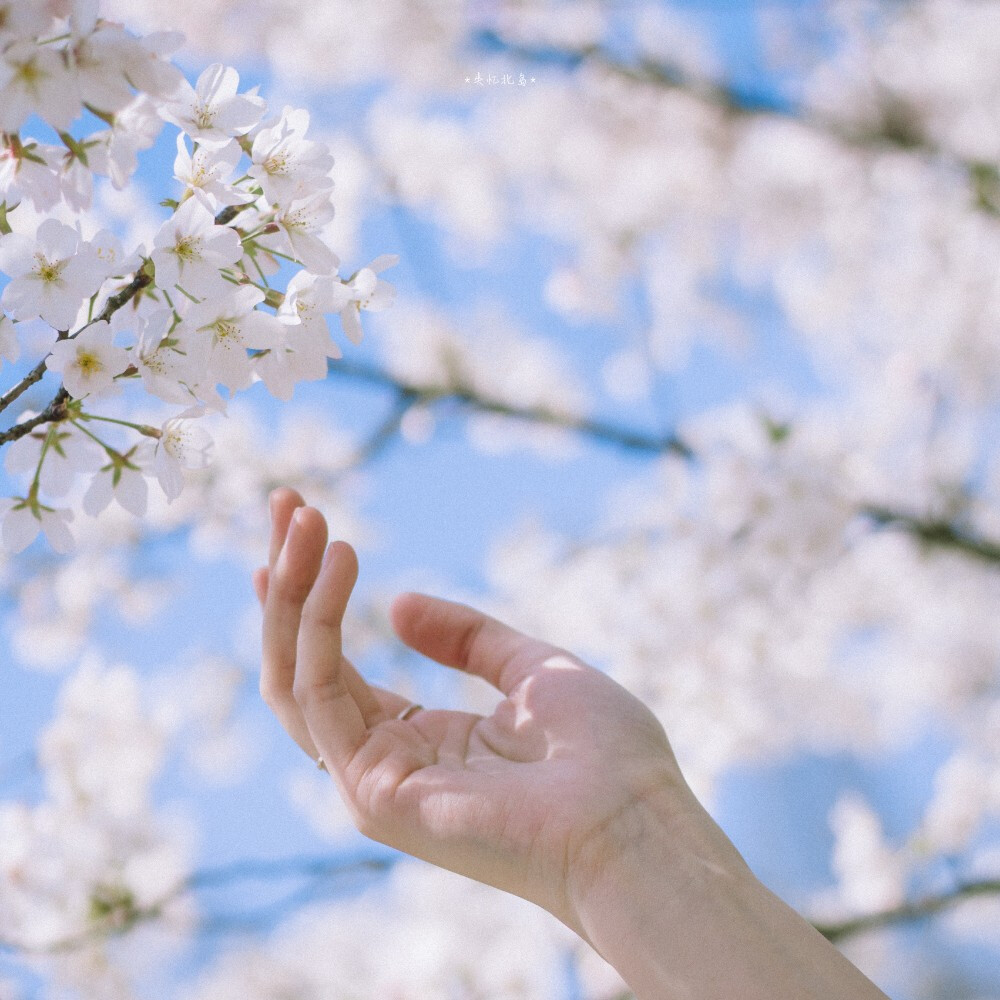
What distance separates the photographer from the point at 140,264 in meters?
0.59

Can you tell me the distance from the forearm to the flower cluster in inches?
22.1

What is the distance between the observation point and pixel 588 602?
2.83 metres

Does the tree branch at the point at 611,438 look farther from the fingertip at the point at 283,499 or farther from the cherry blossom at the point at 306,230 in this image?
the cherry blossom at the point at 306,230

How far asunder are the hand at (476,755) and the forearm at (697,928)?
0.02 m

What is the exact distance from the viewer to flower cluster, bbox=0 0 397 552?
0.51 m

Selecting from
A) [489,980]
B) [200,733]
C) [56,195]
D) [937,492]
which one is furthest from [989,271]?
[200,733]

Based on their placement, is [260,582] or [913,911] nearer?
[260,582]

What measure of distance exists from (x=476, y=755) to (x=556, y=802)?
0.63 feet

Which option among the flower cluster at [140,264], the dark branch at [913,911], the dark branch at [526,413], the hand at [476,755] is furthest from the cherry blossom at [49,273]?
the dark branch at [913,911]

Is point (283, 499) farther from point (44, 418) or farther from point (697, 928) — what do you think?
point (697, 928)

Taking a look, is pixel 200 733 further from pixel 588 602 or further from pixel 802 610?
pixel 802 610

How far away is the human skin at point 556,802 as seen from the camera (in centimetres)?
76

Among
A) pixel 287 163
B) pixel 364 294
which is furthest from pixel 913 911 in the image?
pixel 287 163

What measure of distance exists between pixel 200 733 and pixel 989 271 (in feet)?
12.6
